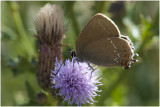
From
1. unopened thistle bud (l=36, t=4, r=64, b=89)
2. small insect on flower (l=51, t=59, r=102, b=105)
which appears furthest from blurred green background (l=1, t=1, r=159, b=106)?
small insect on flower (l=51, t=59, r=102, b=105)

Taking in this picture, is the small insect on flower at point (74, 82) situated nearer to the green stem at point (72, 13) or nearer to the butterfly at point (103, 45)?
the butterfly at point (103, 45)

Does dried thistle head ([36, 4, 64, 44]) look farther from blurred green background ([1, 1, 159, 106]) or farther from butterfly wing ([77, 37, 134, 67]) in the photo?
butterfly wing ([77, 37, 134, 67])

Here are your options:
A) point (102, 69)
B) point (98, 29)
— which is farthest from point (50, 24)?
point (102, 69)

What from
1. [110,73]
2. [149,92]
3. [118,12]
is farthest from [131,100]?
[118,12]

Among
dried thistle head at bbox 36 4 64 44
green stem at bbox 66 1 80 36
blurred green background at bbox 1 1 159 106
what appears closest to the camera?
dried thistle head at bbox 36 4 64 44

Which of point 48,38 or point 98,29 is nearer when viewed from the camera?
point 98,29

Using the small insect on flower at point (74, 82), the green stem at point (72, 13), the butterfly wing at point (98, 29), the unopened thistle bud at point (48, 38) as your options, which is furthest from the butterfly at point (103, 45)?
the green stem at point (72, 13)

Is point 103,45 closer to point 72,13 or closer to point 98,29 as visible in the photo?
point 98,29
